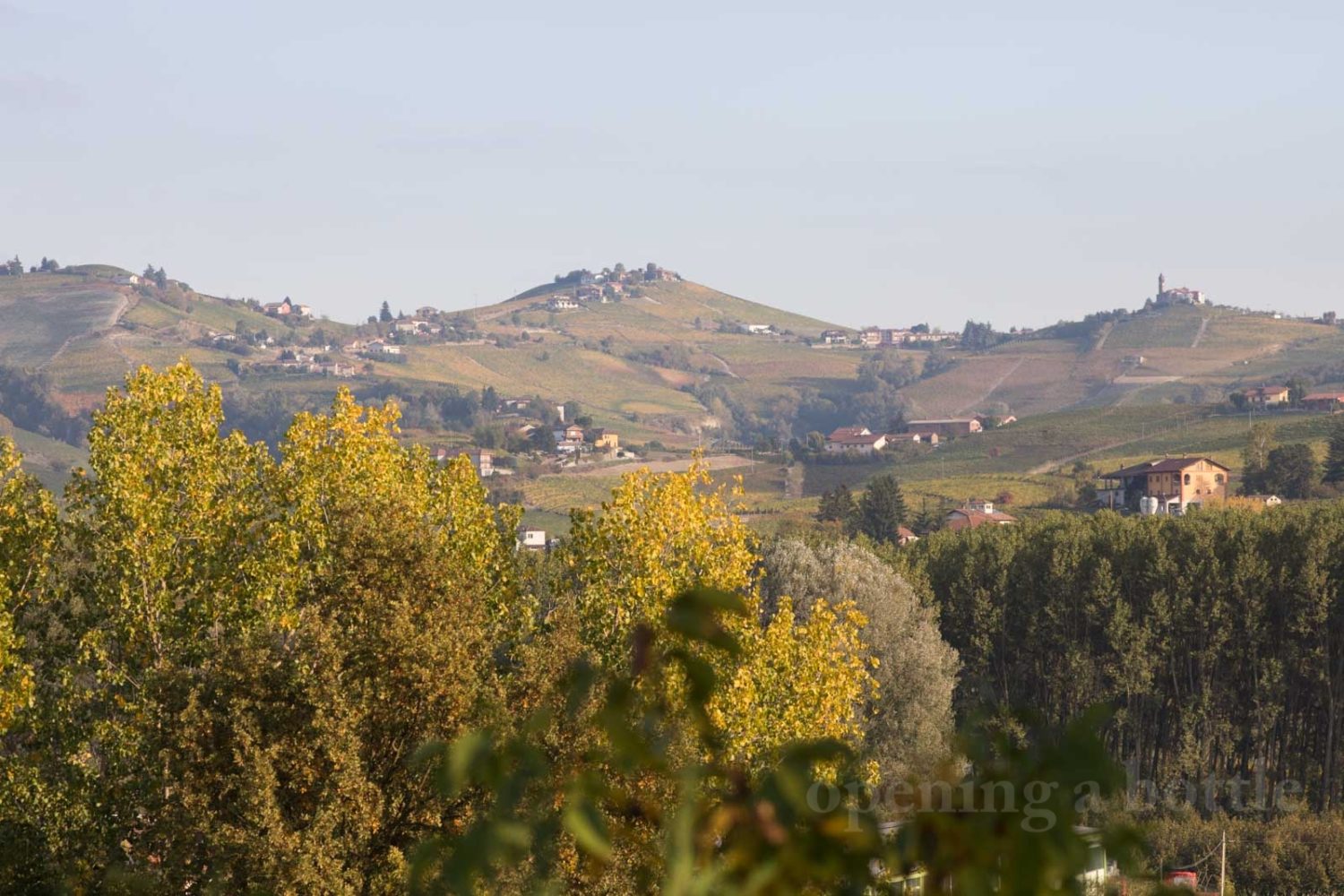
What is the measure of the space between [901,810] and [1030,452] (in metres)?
165

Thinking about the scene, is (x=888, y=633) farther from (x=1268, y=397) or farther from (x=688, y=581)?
(x=1268, y=397)

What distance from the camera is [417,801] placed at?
775 inches

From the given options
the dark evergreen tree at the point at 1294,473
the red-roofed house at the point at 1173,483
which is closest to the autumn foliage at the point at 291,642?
the dark evergreen tree at the point at 1294,473

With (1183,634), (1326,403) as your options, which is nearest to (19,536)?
(1183,634)

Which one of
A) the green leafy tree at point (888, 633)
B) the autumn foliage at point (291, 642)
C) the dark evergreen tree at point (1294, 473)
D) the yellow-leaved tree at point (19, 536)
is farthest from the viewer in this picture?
the dark evergreen tree at point (1294, 473)

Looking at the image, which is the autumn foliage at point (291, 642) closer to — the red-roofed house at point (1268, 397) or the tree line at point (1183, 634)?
the tree line at point (1183, 634)

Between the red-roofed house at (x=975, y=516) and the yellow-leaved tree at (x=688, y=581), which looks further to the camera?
the red-roofed house at (x=975, y=516)

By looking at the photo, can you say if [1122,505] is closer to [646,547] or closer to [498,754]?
[646,547]

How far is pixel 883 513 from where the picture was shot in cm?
10262

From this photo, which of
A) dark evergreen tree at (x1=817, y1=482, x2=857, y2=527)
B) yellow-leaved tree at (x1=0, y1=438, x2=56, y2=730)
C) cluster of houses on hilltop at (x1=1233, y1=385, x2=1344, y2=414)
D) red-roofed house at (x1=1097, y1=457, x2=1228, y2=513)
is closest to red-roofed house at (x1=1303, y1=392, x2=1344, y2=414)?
cluster of houses on hilltop at (x1=1233, y1=385, x2=1344, y2=414)

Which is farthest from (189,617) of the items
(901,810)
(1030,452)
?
(1030,452)

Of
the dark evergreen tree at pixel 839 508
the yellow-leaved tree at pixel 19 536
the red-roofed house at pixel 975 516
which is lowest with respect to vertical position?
the red-roofed house at pixel 975 516

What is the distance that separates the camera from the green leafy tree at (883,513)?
102m

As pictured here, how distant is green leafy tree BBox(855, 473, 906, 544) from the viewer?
102 metres
